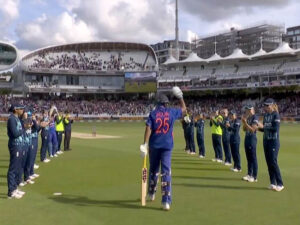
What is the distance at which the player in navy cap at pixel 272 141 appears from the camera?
920 cm

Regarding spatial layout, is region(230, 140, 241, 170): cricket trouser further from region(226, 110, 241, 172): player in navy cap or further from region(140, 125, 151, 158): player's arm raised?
region(140, 125, 151, 158): player's arm raised

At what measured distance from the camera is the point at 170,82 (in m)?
76.9

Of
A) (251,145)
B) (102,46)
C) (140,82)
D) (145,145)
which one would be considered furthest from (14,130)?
(102,46)

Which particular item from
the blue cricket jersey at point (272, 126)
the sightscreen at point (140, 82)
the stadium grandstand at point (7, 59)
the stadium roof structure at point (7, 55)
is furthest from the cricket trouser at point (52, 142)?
the stadium roof structure at point (7, 55)

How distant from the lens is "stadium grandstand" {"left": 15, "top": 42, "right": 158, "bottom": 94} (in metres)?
74.3

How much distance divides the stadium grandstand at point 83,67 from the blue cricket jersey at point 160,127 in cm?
6595

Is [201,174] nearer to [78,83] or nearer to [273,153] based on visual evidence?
[273,153]

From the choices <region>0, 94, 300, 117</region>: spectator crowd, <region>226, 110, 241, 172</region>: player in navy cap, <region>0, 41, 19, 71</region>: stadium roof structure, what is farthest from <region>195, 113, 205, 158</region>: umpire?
<region>0, 41, 19, 71</region>: stadium roof structure

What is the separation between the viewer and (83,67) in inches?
3214

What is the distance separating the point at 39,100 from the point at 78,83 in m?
9.38

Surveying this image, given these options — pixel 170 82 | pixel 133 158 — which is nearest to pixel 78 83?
pixel 170 82

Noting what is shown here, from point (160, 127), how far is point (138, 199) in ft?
6.03

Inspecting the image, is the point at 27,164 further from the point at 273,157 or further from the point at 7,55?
the point at 7,55

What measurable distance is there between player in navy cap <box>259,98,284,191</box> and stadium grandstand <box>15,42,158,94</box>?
211ft
